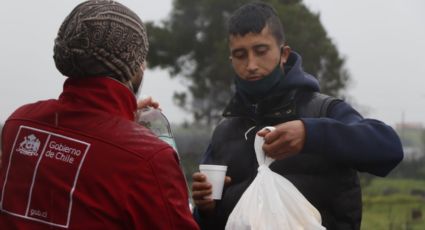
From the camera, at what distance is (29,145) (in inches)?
81.4

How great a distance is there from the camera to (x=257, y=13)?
10.1 ft

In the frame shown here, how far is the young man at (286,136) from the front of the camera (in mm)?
2520

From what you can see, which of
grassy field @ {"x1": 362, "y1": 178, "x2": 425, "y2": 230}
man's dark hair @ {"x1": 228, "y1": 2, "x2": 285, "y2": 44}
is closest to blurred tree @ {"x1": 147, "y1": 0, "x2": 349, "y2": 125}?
grassy field @ {"x1": 362, "y1": 178, "x2": 425, "y2": 230}

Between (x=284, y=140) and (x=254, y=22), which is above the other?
(x=254, y=22)

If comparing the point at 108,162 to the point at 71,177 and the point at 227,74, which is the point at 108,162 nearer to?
the point at 71,177

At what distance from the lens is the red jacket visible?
1961mm

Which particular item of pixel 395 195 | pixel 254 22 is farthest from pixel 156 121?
pixel 395 195

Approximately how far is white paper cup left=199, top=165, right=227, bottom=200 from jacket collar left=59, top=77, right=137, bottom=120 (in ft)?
2.15

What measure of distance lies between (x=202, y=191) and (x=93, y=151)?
826mm

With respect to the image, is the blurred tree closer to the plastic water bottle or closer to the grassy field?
the grassy field

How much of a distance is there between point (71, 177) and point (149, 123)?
0.85m

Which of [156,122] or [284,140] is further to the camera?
[156,122]

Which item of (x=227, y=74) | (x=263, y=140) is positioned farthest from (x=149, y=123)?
(x=227, y=74)

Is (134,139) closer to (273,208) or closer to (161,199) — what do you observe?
(161,199)
